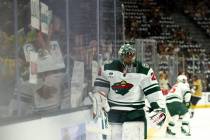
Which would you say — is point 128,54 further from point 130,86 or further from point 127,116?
point 127,116

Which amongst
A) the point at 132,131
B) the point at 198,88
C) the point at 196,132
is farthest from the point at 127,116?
the point at 198,88

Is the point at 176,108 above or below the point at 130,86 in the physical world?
below

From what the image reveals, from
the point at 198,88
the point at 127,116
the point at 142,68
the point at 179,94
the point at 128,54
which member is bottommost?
the point at 198,88

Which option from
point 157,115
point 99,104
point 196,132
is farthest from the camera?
point 196,132

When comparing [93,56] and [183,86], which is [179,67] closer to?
[183,86]

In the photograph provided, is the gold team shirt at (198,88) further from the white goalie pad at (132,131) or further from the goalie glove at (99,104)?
the white goalie pad at (132,131)

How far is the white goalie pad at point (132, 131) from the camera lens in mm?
5742

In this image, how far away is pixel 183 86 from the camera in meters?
10.6

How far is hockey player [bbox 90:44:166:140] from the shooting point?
5.80 metres

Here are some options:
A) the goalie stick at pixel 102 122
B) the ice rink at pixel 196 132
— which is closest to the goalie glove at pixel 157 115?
the goalie stick at pixel 102 122

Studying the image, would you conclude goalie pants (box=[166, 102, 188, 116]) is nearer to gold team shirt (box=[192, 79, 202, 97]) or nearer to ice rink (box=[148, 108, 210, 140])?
ice rink (box=[148, 108, 210, 140])

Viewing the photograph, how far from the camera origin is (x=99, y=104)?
238 inches

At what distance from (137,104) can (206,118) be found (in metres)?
8.39

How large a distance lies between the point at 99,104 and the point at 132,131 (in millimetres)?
479
